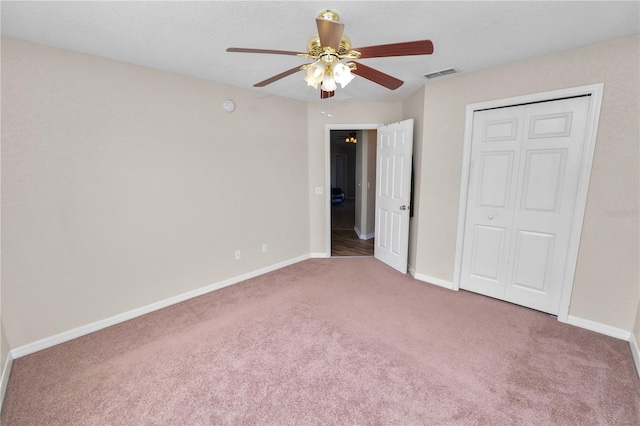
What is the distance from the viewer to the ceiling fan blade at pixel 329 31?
1.30 metres

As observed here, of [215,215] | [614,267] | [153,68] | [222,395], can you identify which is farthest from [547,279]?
[153,68]

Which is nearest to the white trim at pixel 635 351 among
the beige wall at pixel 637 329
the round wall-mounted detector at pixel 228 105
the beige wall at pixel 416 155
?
the beige wall at pixel 637 329

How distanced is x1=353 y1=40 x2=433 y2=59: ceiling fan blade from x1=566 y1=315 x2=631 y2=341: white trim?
8.75ft

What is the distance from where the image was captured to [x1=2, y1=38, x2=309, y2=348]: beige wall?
2.04 metres

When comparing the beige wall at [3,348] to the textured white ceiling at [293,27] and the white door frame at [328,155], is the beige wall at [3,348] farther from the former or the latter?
the white door frame at [328,155]

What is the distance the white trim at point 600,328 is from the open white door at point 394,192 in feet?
5.42

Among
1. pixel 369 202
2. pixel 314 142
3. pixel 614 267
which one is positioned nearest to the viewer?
pixel 614 267

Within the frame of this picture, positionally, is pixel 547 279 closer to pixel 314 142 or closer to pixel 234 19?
pixel 314 142

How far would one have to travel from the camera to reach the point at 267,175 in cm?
359

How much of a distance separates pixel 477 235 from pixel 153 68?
144 inches

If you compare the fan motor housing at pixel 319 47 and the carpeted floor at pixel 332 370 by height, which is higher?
the fan motor housing at pixel 319 47

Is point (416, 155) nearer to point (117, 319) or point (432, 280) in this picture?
point (432, 280)

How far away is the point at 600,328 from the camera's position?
Answer: 2336 millimetres

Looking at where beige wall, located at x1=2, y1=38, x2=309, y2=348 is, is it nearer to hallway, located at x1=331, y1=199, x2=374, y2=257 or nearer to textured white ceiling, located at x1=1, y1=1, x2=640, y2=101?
textured white ceiling, located at x1=1, y1=1, x2=640, y2=101
